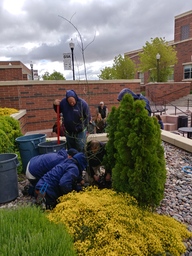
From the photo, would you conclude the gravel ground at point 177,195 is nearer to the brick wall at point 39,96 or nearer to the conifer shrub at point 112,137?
the conifer shrub at point 112,137

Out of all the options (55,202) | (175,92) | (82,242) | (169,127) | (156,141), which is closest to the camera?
(82,242)

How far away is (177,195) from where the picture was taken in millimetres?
3238

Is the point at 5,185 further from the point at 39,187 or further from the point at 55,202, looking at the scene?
the point at 55,202

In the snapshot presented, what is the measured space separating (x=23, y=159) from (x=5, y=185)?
1.05 metres

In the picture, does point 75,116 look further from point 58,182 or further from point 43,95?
point 43,95

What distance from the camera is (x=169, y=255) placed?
2008 millimetres

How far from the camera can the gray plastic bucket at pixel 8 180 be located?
307 centimetres

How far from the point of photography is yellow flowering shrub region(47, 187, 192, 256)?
190 centimetres

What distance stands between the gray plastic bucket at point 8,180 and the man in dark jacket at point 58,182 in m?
0.51

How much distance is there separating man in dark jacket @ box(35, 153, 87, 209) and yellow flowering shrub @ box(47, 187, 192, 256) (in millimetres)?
329

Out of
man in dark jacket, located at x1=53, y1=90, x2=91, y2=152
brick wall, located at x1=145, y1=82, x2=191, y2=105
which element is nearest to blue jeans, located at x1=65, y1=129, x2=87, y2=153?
man in dark jacket, located at x1=53, y1=90, x2=91, y2=152

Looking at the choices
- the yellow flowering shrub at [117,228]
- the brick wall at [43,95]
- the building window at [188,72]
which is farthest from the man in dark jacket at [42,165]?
the building window at [188,72]

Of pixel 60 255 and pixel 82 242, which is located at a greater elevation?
pixel 60 255

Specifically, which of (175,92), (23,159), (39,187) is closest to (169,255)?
(39,187)
